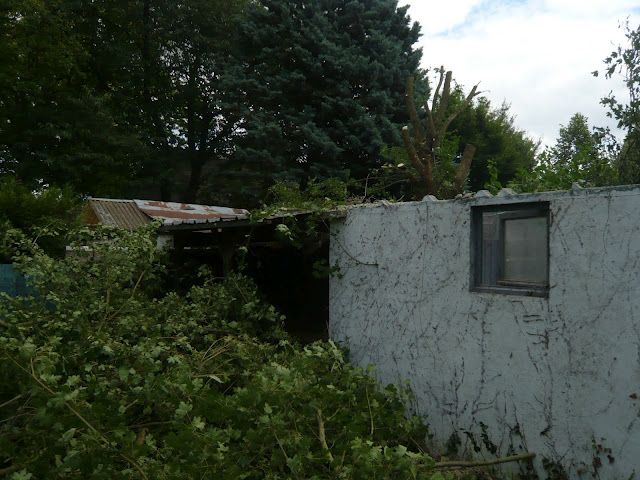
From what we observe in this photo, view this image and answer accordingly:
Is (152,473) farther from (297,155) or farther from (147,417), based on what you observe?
(297,155)

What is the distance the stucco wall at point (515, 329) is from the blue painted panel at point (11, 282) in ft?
16.0

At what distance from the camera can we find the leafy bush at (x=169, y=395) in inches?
128

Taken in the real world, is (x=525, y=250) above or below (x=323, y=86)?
below

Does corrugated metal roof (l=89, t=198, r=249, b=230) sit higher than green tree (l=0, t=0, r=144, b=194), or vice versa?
green tree (l=0, t=0, r=144, b=194)

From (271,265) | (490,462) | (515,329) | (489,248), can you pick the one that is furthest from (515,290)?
(271,265)

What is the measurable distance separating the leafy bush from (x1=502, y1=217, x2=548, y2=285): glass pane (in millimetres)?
1523

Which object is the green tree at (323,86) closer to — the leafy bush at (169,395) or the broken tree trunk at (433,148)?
the broken tree trunk at (433,148)

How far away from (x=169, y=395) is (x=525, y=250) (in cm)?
312

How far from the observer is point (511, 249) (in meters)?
4.83

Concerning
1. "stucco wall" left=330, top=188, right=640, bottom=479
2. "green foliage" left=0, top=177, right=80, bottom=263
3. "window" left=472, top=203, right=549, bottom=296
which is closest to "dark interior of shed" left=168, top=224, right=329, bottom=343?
"stucco wall" left=330, top=188, right=640, bottom=479

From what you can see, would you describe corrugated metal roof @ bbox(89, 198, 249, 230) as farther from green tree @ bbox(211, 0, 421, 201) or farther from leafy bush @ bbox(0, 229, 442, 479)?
leafy bush @ bbox(0, 229, 442, 479)

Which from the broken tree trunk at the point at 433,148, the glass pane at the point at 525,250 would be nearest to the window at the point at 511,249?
the glass pane at the point at 525,250

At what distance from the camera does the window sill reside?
178 inches

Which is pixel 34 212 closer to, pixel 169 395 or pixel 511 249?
pixel 169 395
